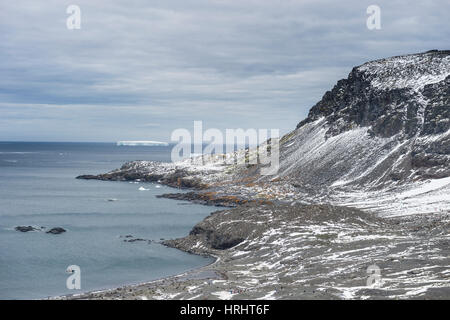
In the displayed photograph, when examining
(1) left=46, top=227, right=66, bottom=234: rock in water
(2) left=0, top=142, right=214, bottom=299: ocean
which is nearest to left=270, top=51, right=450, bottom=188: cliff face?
(2) left=0, top=142, right=214, bottom=299: ocean

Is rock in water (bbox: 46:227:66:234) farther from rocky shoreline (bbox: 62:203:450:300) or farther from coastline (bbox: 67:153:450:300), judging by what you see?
coastline (bbox: 67:153:450:300)

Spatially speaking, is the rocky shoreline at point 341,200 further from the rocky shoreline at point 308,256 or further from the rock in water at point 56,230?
the rock in water at point 56,230

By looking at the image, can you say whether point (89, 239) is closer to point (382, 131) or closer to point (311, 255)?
point (311, 255)

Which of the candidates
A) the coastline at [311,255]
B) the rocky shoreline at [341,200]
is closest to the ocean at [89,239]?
the coastline at [311,255]

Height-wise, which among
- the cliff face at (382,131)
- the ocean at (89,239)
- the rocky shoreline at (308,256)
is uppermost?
the cliff face at (382,131)

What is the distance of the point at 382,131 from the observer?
370 ft

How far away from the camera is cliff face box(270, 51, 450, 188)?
9838cm

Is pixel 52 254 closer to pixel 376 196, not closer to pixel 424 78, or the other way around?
pixel 376 196

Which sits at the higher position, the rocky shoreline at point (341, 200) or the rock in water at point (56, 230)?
the rocky shoreline at point (341, 200)

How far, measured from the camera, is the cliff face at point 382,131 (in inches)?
3873

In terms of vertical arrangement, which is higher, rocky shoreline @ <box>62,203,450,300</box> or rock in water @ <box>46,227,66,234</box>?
rocky shoreline @ <box>62,203,450,300</box>

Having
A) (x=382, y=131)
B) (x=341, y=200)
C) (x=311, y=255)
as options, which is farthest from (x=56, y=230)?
(x=382, y=131)

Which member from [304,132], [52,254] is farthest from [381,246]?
[304,132]

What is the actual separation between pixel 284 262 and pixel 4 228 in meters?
50.0
